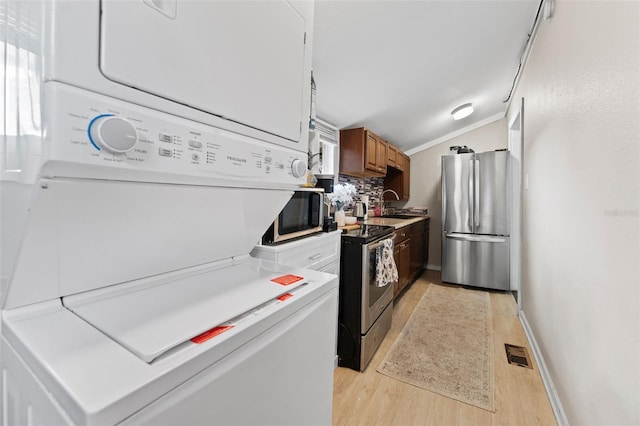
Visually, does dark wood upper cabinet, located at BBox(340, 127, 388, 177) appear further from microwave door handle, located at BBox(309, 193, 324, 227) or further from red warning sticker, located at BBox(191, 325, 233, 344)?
red warning sticker, located at BBox(191, 325, 233, 344)

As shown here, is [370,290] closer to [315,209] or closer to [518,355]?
[315,209]

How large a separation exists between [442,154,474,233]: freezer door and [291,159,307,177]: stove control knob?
3331mm

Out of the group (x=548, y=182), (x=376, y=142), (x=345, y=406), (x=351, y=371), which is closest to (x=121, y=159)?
(x=345, y=406)

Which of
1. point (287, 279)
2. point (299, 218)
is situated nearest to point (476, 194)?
point (299, 218)

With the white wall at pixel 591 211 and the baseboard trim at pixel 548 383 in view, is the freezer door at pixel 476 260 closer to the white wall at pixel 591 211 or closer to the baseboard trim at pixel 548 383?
the baseboard trim at pixel 548 383

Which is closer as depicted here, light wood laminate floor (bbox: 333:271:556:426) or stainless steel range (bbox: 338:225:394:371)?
light wood laminate floor (bbox: 333:271:556:426)

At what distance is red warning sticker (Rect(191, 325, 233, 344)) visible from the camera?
54 cm

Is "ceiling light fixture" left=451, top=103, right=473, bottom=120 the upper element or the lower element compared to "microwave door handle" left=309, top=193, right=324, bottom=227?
upper

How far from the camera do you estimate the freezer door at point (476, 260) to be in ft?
11.7

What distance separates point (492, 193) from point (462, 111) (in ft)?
3.91

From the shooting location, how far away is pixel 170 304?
694mm

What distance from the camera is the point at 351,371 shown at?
1.93m

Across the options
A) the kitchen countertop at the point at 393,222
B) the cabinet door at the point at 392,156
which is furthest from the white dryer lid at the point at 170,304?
the cabinet door at the point at 392,156

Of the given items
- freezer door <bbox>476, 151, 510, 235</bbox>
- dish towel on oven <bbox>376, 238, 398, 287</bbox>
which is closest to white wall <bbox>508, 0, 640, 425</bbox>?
dish towel on oven <bbox>376, 238, 398, 287</bbox>
